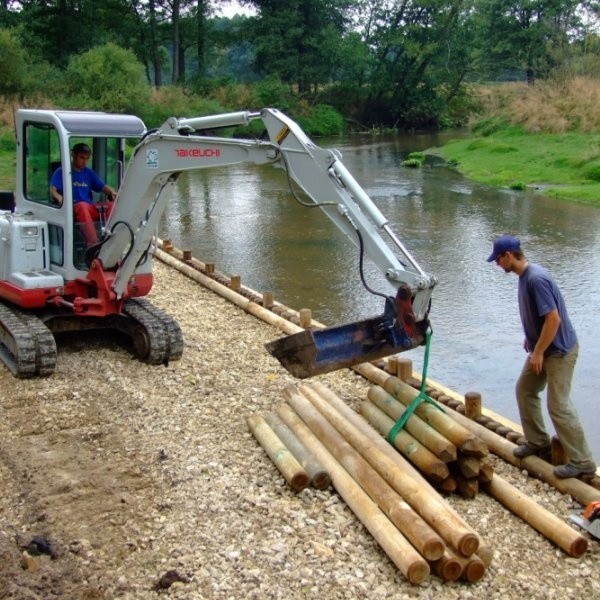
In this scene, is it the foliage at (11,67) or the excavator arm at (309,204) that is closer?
the excavator arm at (309,204)

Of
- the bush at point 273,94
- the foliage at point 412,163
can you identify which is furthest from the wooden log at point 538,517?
the bush at point 273,94

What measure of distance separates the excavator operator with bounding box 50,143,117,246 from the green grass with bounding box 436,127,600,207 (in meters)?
17.2

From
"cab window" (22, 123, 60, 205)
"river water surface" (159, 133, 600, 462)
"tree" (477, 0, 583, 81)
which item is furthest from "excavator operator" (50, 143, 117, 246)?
"tree" (477, 0, 583, 81)

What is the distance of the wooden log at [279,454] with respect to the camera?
6.36 m

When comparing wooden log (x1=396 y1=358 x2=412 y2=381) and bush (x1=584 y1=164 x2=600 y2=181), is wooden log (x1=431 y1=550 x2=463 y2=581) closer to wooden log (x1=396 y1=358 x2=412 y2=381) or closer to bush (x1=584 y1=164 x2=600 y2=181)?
wooden log (x1=396 y1=358 x2=412 y2=381)

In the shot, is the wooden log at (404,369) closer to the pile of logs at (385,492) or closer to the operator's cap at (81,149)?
the pile of logs at (385,492)

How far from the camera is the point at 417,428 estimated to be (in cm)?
679

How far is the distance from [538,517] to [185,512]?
2.65 meters

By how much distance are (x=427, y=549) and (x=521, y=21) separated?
50.1 metres

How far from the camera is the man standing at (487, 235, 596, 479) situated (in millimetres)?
6398

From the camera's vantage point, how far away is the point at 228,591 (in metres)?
5.18

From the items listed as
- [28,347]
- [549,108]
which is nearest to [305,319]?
[28,347]

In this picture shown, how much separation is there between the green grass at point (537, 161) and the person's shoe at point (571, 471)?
57.8 feet

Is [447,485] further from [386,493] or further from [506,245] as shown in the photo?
[506,245]
